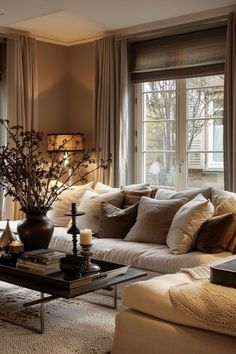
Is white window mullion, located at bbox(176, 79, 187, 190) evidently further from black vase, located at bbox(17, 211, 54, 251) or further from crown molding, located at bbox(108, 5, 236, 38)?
black vase, located at bbox(17, 211, 54, 251)

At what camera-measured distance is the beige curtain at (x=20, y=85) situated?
583cm

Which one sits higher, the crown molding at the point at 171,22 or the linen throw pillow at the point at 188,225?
the crown molding at the point at 171,22

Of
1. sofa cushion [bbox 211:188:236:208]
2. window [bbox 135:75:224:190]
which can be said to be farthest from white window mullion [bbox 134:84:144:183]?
sofa cushion [bbox 211:188:236:208]

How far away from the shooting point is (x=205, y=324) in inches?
93.0

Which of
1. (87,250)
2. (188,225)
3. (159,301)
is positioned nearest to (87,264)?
(87,250)

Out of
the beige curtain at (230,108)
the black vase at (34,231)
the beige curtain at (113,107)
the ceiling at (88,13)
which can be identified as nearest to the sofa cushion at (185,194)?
the beige curtain at (230,108)

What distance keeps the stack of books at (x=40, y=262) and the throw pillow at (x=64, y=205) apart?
5.71ft

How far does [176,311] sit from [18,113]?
396 cm

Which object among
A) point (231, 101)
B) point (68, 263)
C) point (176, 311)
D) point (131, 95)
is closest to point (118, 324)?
point (176, 311)

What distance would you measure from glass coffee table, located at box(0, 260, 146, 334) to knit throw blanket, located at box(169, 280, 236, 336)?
69cm

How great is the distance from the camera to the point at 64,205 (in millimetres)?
5242

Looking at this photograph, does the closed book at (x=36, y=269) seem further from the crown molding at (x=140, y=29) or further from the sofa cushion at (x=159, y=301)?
the crown molding at (x=140, y=29)

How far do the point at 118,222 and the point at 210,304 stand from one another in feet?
7.49

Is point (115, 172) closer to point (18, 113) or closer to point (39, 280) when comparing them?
point (18, 113)
